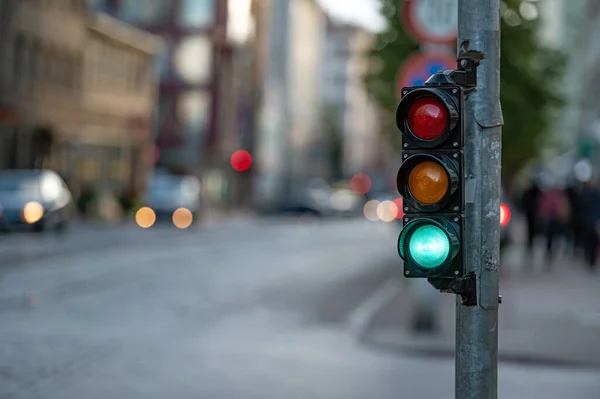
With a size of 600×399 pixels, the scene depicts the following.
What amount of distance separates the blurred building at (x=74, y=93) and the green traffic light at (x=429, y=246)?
45.1 m

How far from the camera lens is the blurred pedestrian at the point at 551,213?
2788 cm

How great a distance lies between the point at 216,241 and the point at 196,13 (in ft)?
158

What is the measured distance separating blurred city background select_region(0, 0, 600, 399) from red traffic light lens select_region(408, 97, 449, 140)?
5.04 meters

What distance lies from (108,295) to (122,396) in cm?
885

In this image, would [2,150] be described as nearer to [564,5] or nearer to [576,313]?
[576,313]

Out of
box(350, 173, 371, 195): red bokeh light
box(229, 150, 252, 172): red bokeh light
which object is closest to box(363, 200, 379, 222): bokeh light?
box(229, 150, 252, 172): red bokeh light

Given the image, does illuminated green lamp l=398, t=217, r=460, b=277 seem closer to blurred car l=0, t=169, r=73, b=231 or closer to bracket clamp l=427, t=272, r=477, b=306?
bracket clamp l=427, t=272, r=477, b=306

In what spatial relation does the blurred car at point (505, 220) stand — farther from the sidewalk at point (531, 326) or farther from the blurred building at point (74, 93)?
the blurred building at point (74, 93)

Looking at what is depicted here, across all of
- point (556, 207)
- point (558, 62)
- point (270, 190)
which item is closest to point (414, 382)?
point (556, 207)

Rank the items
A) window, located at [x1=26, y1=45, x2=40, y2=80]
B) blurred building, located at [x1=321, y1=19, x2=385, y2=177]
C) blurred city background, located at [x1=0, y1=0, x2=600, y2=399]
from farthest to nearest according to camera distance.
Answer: blurred building, located at [x1=321, y1=19, x2=385, y2=177] → window, located at [x1=26, y1=45, x2=40, y2=80] → blurred city background, located at [x1=0, y1=0, x2=600, y2=399]

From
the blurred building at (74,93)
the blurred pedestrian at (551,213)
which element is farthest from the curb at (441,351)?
the blurred building at (74,93)

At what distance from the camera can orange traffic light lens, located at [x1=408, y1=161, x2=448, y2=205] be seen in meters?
5.25

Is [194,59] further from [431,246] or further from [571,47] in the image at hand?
[431,246]

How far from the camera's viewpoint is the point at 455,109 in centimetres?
527
